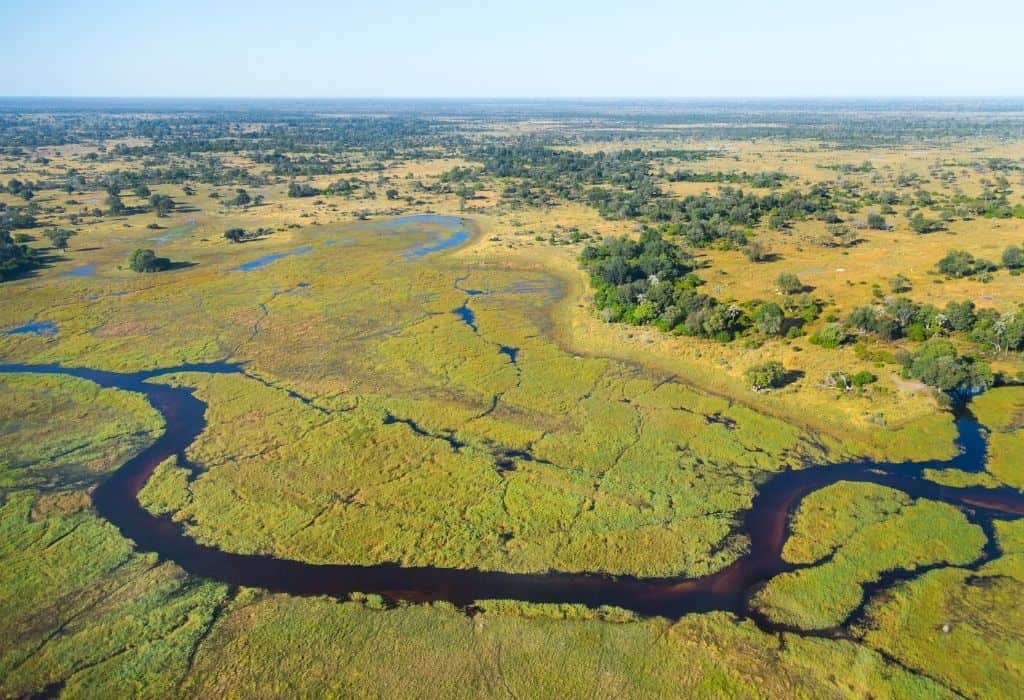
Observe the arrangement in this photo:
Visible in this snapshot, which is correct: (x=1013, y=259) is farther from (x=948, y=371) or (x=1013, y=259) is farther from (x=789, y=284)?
(x=948, y=371)

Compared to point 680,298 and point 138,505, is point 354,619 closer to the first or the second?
point 138,505

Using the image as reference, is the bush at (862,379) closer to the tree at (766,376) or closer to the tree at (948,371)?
the tree at (948,371)

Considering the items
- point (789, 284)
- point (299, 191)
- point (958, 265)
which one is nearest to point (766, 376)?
point (789, 284)

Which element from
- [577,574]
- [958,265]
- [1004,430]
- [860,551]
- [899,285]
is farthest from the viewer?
[958,265]

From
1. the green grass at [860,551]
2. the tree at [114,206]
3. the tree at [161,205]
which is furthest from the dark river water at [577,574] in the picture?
the tree at [114,206]

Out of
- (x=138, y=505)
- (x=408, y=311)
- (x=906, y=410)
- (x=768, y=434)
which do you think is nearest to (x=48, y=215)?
(x=408, y=311)

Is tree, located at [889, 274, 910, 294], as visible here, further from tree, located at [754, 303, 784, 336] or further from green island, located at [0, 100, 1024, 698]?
tree, located at [754, 303, 784, 336]

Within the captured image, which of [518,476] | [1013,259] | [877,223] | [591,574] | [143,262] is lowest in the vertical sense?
[591,574]
